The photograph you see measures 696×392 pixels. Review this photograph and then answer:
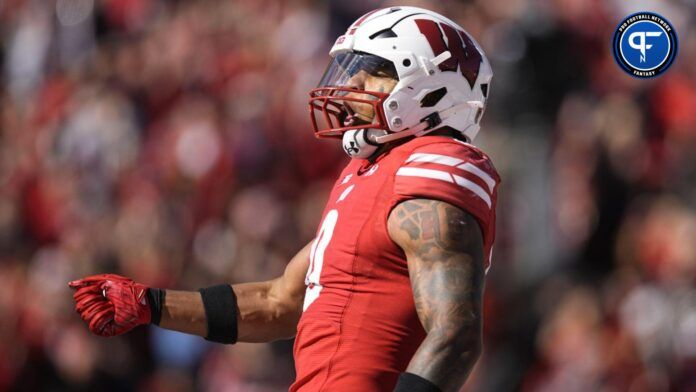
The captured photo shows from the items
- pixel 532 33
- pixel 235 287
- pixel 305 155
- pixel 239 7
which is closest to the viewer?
pixel 235 287

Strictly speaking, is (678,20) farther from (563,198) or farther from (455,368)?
(455,368)

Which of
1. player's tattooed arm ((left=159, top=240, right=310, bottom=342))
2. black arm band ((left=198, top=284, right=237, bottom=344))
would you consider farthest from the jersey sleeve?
black arm band ((left=198, top=284, right=237, bottom=344))

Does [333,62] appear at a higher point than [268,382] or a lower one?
higher

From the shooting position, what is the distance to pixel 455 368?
2.88m

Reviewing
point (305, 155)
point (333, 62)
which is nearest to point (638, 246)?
point (305, 155)

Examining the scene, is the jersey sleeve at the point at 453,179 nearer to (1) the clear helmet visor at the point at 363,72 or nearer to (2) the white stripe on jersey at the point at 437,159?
(2) the white stripe on jersey at the point at 437,159

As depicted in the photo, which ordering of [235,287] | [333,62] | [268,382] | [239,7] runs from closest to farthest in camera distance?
[333,62] < [235,287] < [268,382] < [239,7]

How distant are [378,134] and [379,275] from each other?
0.48 metres

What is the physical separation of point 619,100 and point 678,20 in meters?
0.52

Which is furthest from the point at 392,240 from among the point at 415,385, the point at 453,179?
Result: the point at 415,385

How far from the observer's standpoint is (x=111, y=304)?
12.4 feet

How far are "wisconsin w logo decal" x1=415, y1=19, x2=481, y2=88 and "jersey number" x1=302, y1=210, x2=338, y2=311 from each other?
551 mm

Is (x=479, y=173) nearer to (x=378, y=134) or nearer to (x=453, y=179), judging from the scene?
(x=453, y=179)

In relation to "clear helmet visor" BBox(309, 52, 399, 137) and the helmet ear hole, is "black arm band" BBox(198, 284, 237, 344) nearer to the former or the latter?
"clear helmet visor" BBox(309, 52, 399, 137)
